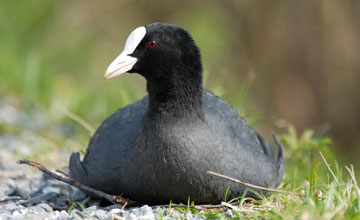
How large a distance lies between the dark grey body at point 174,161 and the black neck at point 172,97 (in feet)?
0.16

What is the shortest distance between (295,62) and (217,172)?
6857mm

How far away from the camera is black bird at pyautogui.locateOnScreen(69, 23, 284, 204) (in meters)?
3.43

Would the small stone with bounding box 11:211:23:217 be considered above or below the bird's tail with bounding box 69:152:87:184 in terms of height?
below

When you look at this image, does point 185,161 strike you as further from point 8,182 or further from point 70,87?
point 70,87

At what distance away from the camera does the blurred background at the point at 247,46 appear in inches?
366

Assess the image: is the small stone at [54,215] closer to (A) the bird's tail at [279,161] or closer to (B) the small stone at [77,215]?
(B) the small stone at [77,215]

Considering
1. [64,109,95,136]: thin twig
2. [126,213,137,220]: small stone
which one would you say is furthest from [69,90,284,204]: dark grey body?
[64,109,95,136]: thin twig

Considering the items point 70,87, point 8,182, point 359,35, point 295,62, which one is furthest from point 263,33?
point 8,182

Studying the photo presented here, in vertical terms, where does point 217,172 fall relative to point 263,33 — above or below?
below

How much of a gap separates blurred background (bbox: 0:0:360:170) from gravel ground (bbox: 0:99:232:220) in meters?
1.81

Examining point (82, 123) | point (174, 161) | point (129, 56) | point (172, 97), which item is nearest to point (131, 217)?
point (174, 161)

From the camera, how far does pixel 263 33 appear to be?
10.3m

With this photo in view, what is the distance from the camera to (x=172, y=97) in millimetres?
3570

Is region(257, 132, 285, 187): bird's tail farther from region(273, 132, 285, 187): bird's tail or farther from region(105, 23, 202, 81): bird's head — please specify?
region(105, 23, 202, 81): bird's head
